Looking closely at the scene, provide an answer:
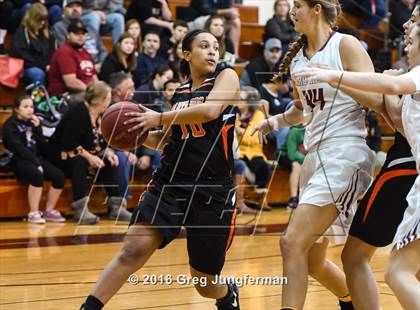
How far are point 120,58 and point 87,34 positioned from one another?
24.6 inches

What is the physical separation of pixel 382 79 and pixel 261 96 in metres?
7.58

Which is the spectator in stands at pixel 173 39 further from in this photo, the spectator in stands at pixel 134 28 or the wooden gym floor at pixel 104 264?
the wooden gym floor at pixel 104 264

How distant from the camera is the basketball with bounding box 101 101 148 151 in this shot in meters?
4.64

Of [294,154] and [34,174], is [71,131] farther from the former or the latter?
[294,154]

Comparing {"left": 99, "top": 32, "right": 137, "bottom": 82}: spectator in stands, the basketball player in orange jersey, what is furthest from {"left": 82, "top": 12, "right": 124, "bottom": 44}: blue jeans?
the basketball player in orange jersey

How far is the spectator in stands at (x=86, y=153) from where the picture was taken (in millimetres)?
9430

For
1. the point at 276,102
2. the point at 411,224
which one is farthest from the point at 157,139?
the point at 276,102

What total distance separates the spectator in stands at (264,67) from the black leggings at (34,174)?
2.96 meters

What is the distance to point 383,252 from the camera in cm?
809

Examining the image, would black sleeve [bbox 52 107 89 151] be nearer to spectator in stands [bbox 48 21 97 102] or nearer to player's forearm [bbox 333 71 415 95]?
spectator in stands [bbox 48 21 97 102]

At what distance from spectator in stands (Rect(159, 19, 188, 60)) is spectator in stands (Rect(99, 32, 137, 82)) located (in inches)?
29.8

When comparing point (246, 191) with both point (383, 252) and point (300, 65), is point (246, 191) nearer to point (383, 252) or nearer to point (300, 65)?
point (383, 252)

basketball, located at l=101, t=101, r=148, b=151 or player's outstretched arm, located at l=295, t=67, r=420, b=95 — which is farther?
basketball, located at l=101, t=101, r=148, b=151

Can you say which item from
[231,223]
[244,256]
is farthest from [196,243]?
[244,256]
